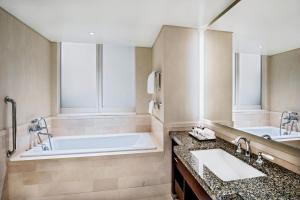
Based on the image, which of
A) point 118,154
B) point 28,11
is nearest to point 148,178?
point 118,154

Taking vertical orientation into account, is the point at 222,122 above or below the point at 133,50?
below

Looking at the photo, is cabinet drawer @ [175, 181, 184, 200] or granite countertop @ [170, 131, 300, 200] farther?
cabinet drawer @ [175, 181, 184, 200]

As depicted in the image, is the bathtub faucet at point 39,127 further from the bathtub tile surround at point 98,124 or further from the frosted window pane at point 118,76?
the frosted window pane at point 118,76

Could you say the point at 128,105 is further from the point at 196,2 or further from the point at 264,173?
the point at 264,173

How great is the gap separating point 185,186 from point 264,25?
1714mm

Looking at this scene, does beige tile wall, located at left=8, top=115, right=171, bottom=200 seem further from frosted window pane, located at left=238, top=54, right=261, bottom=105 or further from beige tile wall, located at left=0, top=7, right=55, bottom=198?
frosted window pane, located at left=238, top=54, right=261, bottom=105

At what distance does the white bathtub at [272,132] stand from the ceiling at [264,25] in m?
0.63

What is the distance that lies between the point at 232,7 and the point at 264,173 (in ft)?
5.14

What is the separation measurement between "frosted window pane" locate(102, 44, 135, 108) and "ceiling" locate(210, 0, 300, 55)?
1.91 m

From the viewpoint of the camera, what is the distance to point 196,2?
5.62ft

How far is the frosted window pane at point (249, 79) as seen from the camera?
160cm

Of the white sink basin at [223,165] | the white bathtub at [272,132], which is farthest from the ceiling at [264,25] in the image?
the white sink basin at [223,165]

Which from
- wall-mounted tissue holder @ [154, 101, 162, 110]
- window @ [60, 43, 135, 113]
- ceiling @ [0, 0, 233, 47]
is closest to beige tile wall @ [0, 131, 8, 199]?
window @ [60, 43, 135, 113]

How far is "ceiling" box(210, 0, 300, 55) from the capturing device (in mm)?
1237
